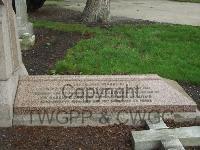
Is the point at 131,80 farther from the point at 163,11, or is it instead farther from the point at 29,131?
the point at 163,11

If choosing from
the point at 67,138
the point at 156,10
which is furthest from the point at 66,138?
the point at 156,10

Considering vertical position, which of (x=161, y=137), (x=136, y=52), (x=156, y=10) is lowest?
(x=156, y=10)

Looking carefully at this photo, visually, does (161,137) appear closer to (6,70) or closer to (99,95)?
(99,95)

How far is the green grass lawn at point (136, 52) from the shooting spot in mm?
7297

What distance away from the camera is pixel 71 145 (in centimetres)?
468

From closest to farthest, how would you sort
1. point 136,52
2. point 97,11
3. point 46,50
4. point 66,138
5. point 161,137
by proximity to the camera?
point 161,137, point 66,138, point 136,52, point 46,50, point 97,11

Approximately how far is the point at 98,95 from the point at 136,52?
3.28 metres

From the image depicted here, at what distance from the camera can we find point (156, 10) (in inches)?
596

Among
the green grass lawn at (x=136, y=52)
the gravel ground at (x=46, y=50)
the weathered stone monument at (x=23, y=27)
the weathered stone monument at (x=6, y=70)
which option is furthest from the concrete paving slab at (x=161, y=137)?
the weathered stone monument at (x=23, y=27)

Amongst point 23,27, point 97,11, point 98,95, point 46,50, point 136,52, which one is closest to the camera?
point 98,95

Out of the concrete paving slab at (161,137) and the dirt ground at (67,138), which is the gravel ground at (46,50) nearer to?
the dirt ground at (67,138)

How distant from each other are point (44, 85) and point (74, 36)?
4542 millimetres

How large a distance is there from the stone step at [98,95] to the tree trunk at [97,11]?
20.0 ft

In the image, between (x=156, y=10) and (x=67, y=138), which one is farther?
(x=156, y=10)
